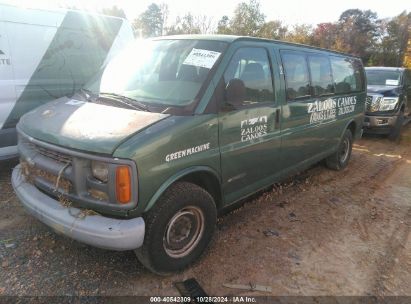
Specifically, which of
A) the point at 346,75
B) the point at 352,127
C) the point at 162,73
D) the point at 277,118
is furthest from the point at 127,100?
the point at 352,127

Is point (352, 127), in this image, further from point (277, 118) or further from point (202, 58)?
point (202, 58)

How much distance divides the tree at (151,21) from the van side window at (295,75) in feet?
75.4

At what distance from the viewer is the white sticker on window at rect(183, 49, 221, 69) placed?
3.37m

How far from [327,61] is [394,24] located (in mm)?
33716

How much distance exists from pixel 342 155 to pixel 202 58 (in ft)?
13.2

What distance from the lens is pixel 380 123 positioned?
8.84 meters

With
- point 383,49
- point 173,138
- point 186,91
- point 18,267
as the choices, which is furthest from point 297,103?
point 383,49

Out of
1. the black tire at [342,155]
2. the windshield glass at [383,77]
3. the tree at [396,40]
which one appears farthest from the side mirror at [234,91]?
the tree at [396,40]

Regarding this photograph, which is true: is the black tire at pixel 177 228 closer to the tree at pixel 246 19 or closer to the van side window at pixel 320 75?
the van side window at pixel 320 75

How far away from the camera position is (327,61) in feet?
17.3

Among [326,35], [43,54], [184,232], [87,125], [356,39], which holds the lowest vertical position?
[184,232]

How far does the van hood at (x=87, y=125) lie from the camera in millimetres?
2676

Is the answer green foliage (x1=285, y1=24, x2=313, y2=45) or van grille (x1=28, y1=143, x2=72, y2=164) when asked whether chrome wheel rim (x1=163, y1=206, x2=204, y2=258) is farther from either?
green foliage (x1=285, y1=24, x2=313, y2=45)

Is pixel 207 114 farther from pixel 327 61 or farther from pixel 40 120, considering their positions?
pixel 327 61
